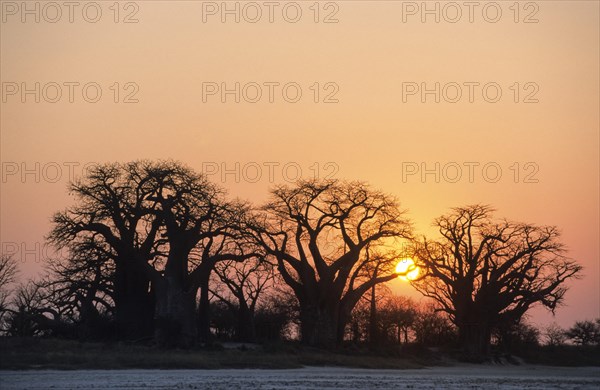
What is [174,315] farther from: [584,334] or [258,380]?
[584,334]

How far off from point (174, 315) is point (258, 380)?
20.8m

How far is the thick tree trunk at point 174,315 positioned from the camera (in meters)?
57.5

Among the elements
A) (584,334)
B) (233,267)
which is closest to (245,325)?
(233,267)

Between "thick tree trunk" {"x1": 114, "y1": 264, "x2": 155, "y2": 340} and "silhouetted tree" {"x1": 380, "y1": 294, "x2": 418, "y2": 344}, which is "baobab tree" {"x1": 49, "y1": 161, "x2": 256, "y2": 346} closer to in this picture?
"thick tree trunk" {"x1": 114, "y1": 264, "x2": 155, "y2": 340}

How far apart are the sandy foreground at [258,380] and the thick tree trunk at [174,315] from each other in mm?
11572

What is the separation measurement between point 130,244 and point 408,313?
3479 cm

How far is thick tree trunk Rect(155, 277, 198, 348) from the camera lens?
57.5 meters

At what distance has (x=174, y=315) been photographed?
58719 millimetres

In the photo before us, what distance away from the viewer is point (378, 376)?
45156 mm

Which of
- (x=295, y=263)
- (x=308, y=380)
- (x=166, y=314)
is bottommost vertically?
(x=308, y=380)

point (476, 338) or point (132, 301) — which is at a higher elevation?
point (132, 301)

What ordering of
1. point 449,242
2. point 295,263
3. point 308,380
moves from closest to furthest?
point 308,380
point 295,263
point 449,242

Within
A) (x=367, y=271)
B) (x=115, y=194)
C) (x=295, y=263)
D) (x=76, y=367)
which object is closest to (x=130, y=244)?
(x=115, y=194)

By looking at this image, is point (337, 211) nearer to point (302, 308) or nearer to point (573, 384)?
point (302, 308)
